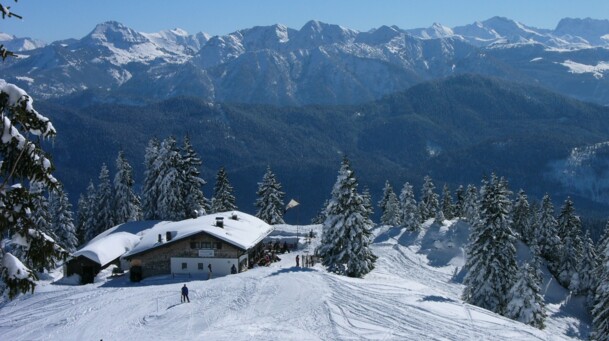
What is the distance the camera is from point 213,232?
50.2m

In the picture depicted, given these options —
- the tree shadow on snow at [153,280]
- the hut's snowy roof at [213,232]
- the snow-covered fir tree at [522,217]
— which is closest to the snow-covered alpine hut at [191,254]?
the hut's snowy roof at [213,232]

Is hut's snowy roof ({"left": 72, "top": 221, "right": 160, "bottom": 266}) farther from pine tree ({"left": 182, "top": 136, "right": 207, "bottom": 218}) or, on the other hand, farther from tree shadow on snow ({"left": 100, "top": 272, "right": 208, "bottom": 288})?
pine tree ({"left": 182, "top": 136, "right": 207, "bottom": 218})

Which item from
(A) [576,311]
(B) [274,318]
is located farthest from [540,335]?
(A) [576,311]

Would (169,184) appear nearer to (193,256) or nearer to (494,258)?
(193,256)

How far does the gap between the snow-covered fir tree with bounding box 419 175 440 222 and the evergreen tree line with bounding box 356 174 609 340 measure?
17 centimetres

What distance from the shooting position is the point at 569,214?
75.7m

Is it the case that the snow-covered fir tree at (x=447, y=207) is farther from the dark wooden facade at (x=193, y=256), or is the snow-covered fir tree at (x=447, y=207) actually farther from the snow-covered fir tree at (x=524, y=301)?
the dark wooden facade at (x=193, y=256)

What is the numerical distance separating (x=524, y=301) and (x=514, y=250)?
15.3 feet

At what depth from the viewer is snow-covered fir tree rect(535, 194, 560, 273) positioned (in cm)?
7581

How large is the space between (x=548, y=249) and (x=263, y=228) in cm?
3897

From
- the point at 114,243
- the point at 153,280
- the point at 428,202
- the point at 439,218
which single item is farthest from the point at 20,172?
the point at 428,202

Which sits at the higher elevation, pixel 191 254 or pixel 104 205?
pixel 104 205

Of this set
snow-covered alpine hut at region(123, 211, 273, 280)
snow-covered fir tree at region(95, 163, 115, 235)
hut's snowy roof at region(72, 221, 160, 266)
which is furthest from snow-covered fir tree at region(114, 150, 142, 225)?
snow-covered alpine hut at region(123, 211, 273, 280)

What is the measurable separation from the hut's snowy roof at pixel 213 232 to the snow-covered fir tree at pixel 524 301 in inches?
881
